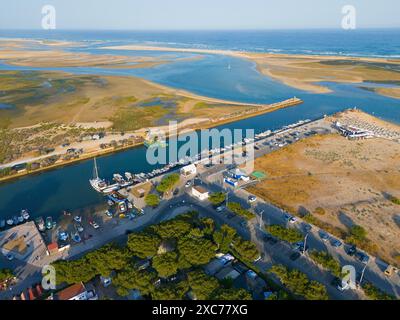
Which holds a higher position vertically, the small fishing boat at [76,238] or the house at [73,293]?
the small fishing boat at [76,238]

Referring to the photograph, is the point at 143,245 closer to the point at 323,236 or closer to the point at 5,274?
the point at 5,274

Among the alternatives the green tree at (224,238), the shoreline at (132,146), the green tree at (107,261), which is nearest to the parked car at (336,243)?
the green tree at (224,238)

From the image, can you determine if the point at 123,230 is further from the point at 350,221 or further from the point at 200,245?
the point at 350,221

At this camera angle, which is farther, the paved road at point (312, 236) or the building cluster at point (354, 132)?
the building cluster at point (354, 132)

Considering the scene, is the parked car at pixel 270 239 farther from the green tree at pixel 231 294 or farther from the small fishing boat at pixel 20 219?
the small fishing boat at pixel 20 219

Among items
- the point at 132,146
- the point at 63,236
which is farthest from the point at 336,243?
the point at 132,146

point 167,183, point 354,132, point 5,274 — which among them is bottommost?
point 5,274
